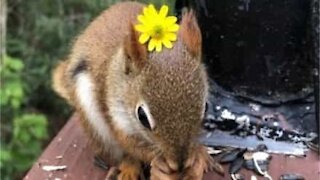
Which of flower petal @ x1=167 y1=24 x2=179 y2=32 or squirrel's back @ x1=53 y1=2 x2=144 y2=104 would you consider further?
squirrel's back @ x1=53 y1=2 x2=144 y2=104

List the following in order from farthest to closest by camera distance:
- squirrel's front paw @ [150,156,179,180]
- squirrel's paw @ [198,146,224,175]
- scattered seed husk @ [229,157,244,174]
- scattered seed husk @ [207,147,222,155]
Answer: scattered seed husk @ [207,147,222,155] → scattered seed husk @ [229,157,244,174] → squirrel's paw @ [198,146,224,175] → squirrel's front paw @ [150,156,179,180]

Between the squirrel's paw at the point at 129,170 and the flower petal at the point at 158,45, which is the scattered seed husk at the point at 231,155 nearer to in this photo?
the squirrel's paw at the point at 129,170

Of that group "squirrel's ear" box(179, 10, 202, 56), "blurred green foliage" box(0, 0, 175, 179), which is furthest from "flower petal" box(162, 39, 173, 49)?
"blurred green foliage" box(0, 0, 175, 179)

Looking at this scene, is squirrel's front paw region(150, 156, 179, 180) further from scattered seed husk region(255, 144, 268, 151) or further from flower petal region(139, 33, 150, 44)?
scattered seed husk region(255, 144, 268, 151)

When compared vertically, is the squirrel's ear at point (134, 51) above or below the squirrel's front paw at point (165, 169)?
above

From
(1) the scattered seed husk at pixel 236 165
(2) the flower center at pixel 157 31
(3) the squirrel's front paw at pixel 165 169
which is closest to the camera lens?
Answer: (2) the flower center at pixel 157 31

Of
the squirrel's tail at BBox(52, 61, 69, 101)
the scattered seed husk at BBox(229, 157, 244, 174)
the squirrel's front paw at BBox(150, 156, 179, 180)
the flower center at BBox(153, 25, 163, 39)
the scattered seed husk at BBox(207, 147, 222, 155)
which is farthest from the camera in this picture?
the squirrel's tail at BBox(52, 61, 69, 101)

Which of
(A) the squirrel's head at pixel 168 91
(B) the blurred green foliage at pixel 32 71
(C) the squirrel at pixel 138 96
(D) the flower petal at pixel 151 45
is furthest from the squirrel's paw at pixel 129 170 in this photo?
(B) the blurred green foliage at pixel 32 71

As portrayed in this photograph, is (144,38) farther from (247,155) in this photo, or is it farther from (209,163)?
(247,155)

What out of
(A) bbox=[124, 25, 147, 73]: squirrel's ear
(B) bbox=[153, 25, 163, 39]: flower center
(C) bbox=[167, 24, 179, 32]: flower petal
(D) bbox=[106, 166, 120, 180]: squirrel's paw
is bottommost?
(D) bbox=[106, 166, 120, 180]: squirrel's paw

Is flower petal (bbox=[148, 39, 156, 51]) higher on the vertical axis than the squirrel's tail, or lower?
higher
